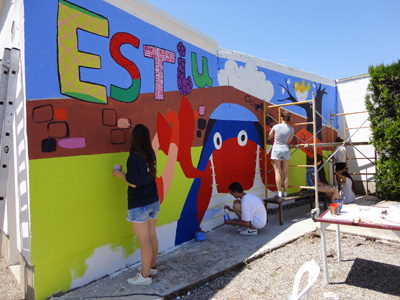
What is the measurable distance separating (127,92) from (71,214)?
1668 mm

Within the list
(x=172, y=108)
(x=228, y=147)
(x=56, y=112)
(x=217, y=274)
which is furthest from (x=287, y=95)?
(x=56, y=112)

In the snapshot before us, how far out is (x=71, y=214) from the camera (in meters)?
3.15

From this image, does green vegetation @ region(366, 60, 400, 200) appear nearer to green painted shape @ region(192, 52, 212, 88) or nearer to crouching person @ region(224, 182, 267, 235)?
crouching person @ region(224, 182, 267, 235)

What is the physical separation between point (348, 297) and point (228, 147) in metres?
3.34

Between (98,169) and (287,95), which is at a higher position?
(287,95)

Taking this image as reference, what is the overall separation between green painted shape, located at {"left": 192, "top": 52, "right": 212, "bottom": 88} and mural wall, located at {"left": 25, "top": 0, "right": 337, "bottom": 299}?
0.07 feet

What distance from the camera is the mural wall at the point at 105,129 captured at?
2951mm

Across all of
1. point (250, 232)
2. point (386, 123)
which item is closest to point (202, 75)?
point (250, 232)

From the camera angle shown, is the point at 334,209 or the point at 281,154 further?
the point at 281,154

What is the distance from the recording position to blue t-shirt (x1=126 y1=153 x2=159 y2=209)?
309 cm

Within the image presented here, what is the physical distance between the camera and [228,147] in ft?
19.0

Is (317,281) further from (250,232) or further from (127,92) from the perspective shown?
(127,92)

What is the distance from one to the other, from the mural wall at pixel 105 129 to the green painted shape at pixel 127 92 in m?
0.01

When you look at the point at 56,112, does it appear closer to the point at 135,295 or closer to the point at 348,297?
the point at 135,295
